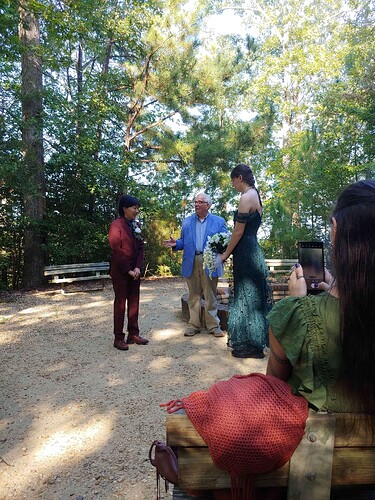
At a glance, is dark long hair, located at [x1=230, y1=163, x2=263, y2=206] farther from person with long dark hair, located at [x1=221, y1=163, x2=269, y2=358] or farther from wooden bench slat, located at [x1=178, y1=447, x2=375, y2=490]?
wooden bench slat, located at [x1=178, y1=447, x2=375, y2=490]

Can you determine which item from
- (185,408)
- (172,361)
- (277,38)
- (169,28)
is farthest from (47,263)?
(277,38)

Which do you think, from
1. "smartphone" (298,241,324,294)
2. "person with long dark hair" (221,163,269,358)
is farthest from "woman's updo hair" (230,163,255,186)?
"smartphone" (298,241,324,294)

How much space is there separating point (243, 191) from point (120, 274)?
72.5 inches

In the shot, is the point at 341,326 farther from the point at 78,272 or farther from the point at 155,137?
the point at 155,137

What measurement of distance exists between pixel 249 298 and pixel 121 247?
1693mm

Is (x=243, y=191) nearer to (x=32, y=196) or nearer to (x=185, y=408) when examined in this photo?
(x=185, y=408)

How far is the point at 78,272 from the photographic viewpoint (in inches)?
427

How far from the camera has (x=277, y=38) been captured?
800 inches

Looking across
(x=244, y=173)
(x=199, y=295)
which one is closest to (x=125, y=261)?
(x=199, y=295)

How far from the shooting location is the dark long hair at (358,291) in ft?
3.48

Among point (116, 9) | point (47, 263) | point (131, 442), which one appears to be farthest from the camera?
point (116, 9)

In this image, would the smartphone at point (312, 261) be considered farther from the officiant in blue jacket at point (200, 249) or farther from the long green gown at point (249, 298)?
the officiant in blue jacket at point (200, 249)

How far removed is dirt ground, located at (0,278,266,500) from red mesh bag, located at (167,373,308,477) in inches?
57.3

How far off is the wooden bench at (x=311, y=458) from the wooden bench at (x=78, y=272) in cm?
926
